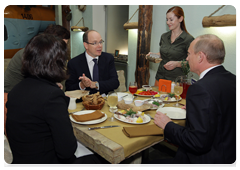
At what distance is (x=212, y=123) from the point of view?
107 centimetres

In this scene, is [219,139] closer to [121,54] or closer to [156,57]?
[156,57]

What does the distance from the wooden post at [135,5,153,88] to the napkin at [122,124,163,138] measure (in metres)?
2.70

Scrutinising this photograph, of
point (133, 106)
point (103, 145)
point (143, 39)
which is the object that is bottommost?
point (103, 145)

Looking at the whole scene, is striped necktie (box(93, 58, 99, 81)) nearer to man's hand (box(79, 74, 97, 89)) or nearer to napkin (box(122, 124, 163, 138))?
man's hand (box(79, 74, 97, 89))

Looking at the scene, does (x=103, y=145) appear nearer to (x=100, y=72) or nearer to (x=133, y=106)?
(x=133, y=106)

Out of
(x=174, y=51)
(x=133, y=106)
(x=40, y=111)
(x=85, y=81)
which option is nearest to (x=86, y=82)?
(x=85, y=81)

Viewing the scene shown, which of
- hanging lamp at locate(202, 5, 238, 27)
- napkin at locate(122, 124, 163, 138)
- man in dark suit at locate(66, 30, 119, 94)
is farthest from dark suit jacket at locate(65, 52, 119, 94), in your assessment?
hanging lamp at locate(202, 5, 238, 27)

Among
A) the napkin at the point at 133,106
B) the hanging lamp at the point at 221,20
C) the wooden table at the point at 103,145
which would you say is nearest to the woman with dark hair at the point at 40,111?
the wooden table at the point at 103,145

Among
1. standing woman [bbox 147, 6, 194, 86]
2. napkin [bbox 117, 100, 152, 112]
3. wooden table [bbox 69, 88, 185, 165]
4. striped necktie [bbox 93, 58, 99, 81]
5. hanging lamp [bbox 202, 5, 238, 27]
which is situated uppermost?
hanging lamp [bbox 202, 5, 238, 27]

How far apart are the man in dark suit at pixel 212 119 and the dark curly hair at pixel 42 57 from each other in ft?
2.59

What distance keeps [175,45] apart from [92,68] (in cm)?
120

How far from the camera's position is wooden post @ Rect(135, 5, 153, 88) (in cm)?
376

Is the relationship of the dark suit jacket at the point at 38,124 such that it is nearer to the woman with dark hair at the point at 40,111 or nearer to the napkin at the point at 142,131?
the woman with dark hair at the point at 40,111

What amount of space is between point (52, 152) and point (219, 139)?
3.15 ft
